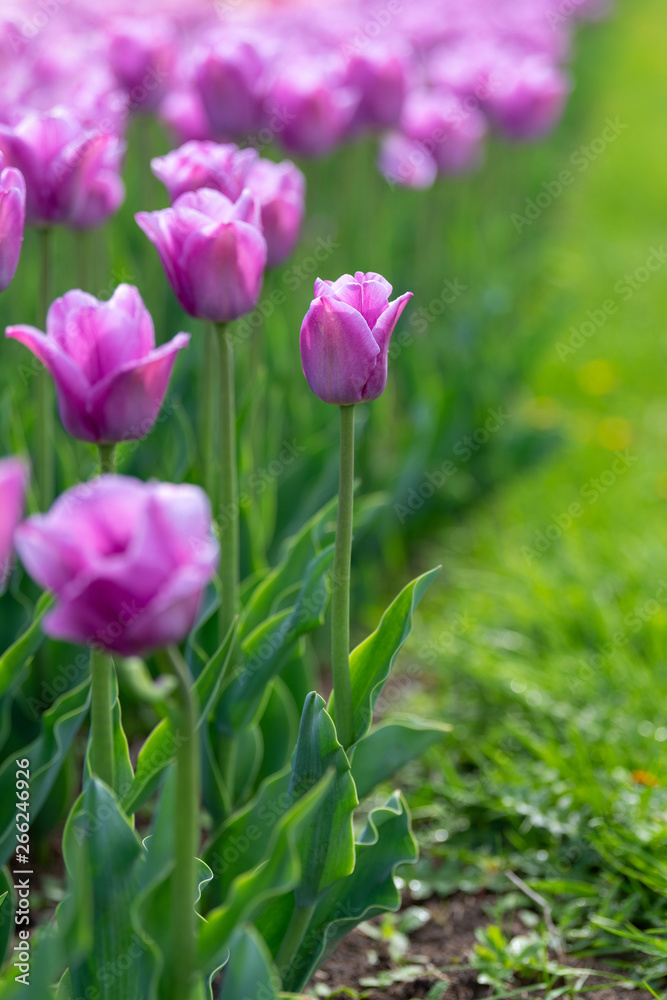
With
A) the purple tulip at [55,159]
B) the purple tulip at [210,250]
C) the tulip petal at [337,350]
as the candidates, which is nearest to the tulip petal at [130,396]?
the tulip petal at [337,350]

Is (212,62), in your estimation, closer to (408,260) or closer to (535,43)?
(408,260)

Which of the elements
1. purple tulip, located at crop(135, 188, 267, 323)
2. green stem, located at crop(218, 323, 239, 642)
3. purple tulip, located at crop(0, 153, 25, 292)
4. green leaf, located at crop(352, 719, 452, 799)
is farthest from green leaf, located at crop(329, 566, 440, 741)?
purple tulip, located at crop(0, 153, 25, 292)

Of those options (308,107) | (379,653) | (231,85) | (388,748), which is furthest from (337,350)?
(308,107)

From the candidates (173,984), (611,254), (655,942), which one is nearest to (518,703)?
(655,942)

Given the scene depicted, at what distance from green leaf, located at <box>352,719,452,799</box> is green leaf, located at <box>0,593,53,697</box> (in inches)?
15.9

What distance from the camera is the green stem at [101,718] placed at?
101 centimetres

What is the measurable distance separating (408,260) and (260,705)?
270 cm

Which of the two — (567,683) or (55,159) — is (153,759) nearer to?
(55,159)

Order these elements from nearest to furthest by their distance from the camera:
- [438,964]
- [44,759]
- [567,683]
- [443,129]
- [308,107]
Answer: [44,759], [438,964], [567,683], [308,107], [443,129]

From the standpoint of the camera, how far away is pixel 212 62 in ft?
7.08

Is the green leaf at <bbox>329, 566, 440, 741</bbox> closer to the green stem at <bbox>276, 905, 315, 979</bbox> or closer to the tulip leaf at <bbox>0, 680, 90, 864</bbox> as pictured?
the green stem at <bbox>276, 905, 315, 979</bbox>

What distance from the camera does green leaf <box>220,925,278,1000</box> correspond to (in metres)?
0.86

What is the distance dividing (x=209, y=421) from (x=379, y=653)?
69cm

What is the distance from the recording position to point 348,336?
1.03 metres
